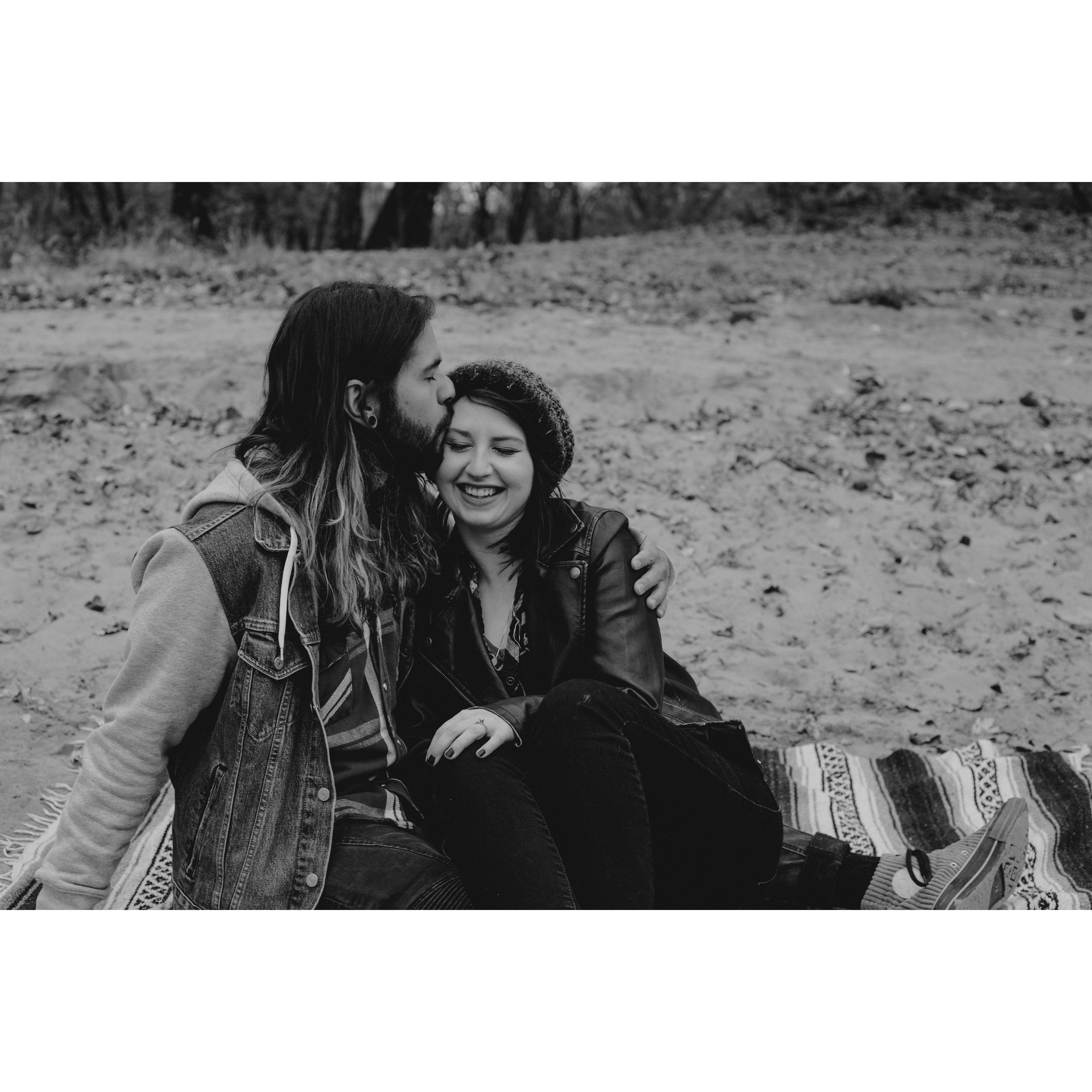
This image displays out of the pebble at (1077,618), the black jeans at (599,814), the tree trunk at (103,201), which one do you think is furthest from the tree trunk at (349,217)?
the black jeans at (599,814)

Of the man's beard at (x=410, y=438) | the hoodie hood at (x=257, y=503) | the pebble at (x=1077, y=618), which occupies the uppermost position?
the man's beard at (x=410, y=438)

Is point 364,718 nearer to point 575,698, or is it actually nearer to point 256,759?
point 256,759

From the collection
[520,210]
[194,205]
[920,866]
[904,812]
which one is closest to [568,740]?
[920,866]

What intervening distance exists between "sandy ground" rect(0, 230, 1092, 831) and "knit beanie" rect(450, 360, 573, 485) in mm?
1940

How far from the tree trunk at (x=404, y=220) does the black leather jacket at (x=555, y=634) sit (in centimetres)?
904

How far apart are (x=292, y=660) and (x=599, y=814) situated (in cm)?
74

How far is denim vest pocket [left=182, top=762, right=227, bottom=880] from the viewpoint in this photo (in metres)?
2.41

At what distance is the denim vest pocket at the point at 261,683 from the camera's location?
7.81ft

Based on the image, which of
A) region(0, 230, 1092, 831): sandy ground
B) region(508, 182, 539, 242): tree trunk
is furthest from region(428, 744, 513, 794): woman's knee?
region(508, 182, 539, 242): tree trunk

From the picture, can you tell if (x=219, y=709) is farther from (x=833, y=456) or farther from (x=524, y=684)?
(x=833, y=456)

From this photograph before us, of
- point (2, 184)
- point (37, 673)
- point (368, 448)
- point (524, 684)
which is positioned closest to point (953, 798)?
point (524, 684)

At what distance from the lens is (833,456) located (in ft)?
21.1

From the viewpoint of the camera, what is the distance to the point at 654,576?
288cm

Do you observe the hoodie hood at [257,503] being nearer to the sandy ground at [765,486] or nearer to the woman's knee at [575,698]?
the woman's knee at [575,698]
